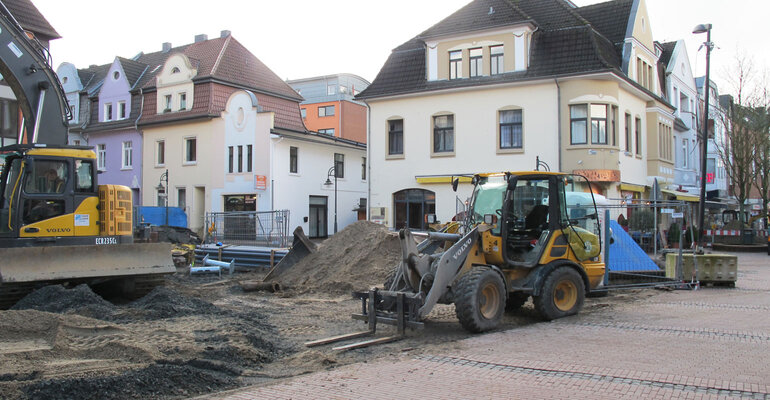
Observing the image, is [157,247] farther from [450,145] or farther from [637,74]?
[637,74]

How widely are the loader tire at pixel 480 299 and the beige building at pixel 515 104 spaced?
57.5 ft

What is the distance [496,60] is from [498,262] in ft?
64.9

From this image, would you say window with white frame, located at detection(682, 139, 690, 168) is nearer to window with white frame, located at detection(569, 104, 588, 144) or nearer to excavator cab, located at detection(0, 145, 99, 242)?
window with white frame, located at detection(569, 104, 588, 144)

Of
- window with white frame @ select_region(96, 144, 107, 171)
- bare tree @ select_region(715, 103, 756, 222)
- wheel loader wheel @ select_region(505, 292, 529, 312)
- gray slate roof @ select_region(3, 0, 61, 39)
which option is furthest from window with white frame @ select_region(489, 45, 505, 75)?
window with white frame @ select_region(96, 144, 107, 171)

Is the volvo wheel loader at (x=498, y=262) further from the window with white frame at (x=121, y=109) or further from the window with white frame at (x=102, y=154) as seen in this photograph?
the window with white frame at (x=102, y=154)

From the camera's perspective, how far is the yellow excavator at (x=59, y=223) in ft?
34.8

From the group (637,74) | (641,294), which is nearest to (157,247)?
(641,294)

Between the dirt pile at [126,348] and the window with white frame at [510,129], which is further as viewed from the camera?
the window with white frame at [510,129]

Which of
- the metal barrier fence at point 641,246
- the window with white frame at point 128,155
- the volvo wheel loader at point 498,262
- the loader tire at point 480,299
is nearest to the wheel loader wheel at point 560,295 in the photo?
the volvo wheel loader at point 498,262

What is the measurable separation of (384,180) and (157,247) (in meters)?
19.5

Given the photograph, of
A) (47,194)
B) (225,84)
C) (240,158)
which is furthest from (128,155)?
(47,194)

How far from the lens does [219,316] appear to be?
33.6ft

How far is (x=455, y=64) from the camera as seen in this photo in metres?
29.3

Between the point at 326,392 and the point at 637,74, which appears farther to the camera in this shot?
the point at 637,74
